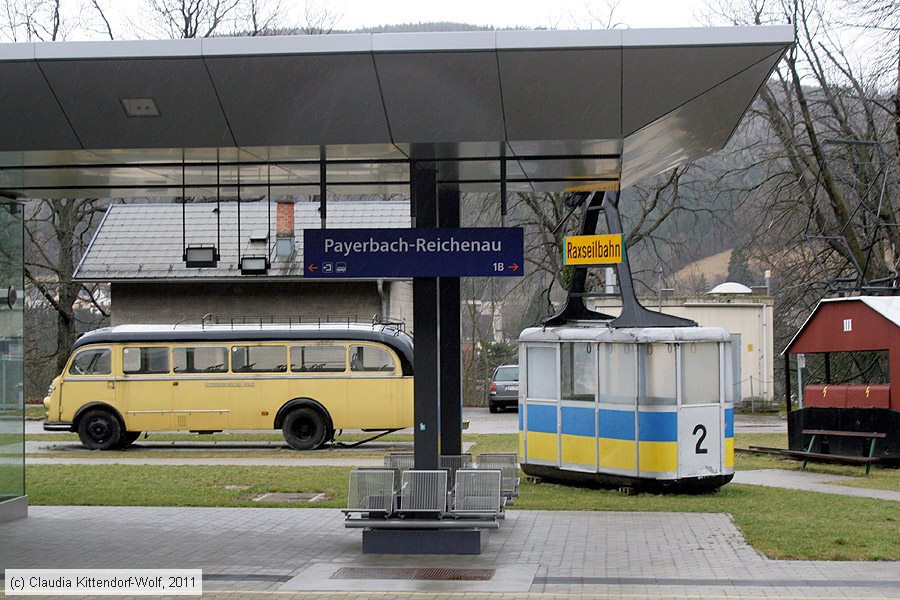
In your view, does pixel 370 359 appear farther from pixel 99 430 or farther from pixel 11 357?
pixel 11 357

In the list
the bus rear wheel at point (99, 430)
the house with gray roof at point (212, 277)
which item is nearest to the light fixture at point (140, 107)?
the bus rear wheel at point (99, 430)

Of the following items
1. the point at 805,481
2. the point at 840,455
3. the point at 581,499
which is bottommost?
the point at 805,481

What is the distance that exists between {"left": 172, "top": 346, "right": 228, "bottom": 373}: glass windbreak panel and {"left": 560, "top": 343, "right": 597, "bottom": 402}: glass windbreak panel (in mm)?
11751

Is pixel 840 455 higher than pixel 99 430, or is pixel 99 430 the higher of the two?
pixel 99 430

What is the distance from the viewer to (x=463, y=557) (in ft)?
38.2

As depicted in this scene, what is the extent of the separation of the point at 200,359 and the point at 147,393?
1416 mm

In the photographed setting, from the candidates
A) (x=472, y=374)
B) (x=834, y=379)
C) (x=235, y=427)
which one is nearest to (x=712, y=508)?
(x=235, y=427)

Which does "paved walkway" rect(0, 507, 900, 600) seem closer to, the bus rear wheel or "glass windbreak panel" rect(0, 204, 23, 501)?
"glass windbreak panel" rect(0, 204, 23, 501)

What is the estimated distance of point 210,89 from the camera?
1088 cm

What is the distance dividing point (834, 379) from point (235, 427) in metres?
18.0

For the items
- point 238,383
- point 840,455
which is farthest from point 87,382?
point 840,455

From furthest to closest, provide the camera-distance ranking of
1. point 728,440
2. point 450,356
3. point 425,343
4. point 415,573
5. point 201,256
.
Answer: point 728,440, point 450,356, point 201,256, point 425,343, point 415,573

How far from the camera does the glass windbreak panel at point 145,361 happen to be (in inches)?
1067

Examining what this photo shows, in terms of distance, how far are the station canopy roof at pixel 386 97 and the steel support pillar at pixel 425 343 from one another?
1.07 feet
